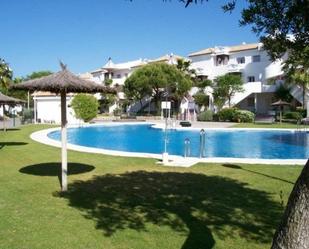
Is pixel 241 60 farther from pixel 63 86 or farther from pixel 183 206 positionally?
pixel 183 206

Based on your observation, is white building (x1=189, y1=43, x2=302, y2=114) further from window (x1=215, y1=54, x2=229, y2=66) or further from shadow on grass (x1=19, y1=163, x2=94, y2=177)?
shadow on grass (x1=19, y1=163, x2=94, y2=177)

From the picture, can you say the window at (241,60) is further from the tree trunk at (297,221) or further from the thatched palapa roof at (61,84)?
the tree trunk at (297,221)

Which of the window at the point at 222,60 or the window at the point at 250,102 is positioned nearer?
the window at the point at 250,102

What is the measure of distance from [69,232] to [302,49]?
478cm

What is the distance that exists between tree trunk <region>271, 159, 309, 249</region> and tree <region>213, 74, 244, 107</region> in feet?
156

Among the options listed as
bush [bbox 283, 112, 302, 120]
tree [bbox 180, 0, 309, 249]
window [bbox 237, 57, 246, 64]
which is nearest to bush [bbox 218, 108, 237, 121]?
bush [bbox 283, 112, 302, 120]

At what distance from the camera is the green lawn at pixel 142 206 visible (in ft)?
21.5

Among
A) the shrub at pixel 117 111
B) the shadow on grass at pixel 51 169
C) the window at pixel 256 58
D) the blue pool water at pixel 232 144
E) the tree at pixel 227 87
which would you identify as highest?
the window at pixel 256 58

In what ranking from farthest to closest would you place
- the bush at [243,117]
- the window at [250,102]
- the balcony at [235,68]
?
1. the balcony at [235,68]
2. the window at [250,102]
3. the bush at [243,117]

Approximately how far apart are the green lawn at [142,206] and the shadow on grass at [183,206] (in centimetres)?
2

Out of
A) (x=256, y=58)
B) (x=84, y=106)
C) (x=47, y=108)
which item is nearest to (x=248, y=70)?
(x=256, y=58)

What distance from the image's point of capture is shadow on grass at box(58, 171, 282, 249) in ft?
23.0

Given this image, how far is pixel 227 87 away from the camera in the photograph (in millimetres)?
50469

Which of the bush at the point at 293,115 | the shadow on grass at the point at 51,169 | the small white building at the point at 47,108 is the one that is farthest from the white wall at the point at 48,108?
the shadow on grass at the point at 51,169
